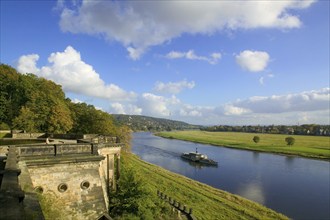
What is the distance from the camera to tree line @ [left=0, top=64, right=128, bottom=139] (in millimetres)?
40250

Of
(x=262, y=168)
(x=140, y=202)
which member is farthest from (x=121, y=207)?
(x=262, y=168)

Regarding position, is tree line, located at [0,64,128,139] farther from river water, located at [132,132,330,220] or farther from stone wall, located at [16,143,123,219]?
stone wall, located at [16,143,123,219]

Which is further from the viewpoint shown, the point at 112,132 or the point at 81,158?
the point at 112,132

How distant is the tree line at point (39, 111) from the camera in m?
40.2

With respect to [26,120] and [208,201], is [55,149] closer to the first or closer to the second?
[208,201]

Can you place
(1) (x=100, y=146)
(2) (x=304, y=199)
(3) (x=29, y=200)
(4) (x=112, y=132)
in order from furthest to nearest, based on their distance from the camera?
(4) (x=112, y=132), (2) (x=304, y=199), (1) (x=100, y=146), (3) (x=29, y=200)

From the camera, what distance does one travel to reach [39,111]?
133ft

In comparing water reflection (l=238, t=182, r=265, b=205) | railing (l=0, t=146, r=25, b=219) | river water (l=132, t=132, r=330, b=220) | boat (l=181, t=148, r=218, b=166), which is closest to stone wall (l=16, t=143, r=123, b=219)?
railing (l=0, t=146, r=25, b=219)

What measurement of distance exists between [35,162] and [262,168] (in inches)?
2089

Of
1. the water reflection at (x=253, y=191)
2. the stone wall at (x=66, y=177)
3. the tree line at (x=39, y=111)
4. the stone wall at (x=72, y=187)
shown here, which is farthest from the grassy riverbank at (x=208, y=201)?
the tree line at (x=39, y=111)

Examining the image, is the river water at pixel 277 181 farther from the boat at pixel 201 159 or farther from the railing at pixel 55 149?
the railing at pixel 55 149

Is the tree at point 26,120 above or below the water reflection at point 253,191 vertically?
above

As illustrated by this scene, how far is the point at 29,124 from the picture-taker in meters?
38.8

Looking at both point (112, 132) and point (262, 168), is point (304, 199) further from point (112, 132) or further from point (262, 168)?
point (112, 132)
